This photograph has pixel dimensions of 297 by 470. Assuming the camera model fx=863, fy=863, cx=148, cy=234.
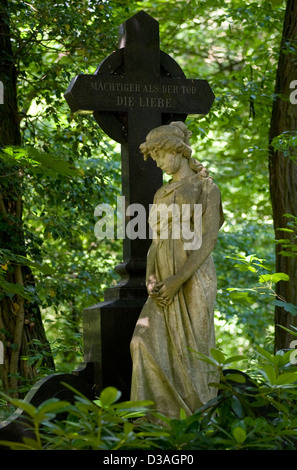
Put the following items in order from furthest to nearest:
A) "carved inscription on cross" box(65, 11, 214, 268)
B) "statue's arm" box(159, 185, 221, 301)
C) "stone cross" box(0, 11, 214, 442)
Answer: "carved inscription on cross" box(65, 11, 214, 268), "stone cross" box(0, 11, 214, 442), "statue's arm" box(159, 185, 221, 301)

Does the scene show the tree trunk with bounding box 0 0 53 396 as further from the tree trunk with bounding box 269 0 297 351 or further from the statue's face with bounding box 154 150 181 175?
the statue's face with bounding box 154 150 181 175

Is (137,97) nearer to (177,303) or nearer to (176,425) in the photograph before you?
Result: (177,303)

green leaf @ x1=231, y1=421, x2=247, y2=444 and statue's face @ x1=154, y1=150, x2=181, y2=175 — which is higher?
statue's face @ x1=154, y1=150, x2=181, y2=175

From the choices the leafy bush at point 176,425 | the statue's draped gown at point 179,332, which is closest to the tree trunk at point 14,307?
the statue's draped gown at point 179,332

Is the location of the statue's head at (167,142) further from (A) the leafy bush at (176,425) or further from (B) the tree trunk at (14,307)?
(B) the tree trunk at (14,307)

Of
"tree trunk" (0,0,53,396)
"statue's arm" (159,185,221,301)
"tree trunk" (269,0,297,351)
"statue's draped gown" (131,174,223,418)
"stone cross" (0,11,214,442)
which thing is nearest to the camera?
"statue's draped gown" (131,174,223,418)

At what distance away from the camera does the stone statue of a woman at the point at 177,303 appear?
5812 millimetres

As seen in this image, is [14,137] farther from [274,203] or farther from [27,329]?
[274,203]

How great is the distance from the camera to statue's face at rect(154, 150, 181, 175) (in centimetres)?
621

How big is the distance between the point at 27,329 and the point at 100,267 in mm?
3519

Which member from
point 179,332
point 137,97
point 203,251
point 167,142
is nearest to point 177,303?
point 179,332

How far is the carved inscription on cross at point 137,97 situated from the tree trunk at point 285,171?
2837mm

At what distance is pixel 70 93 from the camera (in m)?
6.94

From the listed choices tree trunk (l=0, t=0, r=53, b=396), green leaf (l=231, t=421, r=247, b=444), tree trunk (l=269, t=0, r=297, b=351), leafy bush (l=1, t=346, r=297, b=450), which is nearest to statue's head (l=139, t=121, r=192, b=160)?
leafy bush (l=1, t=346, r=297, b=450)
